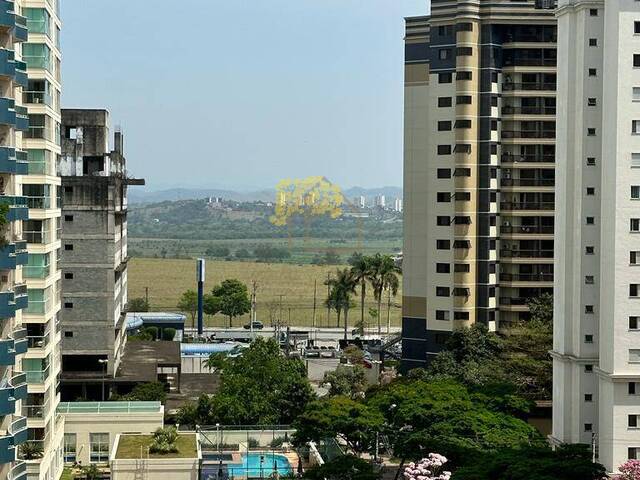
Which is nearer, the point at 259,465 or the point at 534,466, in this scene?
the point at 534,466

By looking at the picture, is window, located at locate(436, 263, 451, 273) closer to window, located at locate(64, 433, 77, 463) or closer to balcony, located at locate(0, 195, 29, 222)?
window, located at locate(64, 433, 77, 463)

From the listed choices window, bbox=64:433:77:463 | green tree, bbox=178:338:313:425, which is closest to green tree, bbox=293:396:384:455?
green tree, bbox=178:338:313:425

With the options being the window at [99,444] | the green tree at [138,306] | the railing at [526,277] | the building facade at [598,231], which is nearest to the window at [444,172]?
the railing at [526,277]

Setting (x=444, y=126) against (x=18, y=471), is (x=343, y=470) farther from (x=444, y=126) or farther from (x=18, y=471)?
(x=444, y=126)

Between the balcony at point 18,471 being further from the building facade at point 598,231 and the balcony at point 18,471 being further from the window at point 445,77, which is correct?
the window at point 445,77

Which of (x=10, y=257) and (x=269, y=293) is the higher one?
(x=10, y=257)

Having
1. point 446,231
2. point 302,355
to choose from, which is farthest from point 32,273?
point 302,355

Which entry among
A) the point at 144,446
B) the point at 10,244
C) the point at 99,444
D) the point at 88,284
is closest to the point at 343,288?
the point at 88,284
